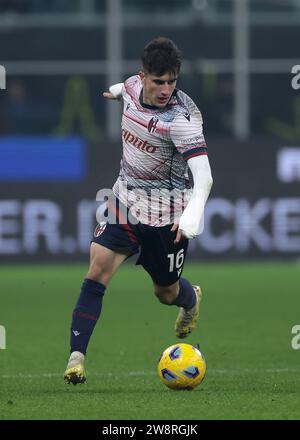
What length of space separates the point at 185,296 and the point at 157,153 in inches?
54.7

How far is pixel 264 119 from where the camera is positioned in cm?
2286

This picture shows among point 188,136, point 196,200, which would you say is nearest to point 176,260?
point 196,200

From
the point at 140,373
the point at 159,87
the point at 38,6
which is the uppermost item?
the point at 159,87

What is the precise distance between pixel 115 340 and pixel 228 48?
1238 cm

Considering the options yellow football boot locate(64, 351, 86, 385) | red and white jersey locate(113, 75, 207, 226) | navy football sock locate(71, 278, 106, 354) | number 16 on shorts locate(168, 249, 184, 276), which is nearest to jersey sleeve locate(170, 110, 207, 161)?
red and white jersey locate(113, 75, 207, 226)

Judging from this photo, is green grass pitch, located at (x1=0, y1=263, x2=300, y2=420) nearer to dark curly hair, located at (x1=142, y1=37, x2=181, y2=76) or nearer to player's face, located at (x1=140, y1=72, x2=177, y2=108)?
player's face, located at (x1=140, y1=72, x2=177, y2=108)

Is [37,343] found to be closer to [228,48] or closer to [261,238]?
[261,238]

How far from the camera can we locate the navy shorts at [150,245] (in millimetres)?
8539

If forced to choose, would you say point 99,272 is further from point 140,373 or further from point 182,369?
point 140,373

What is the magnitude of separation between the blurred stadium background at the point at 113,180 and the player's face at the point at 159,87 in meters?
1.82

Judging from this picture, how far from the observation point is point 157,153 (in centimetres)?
854

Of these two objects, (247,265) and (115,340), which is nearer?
(115,340)
